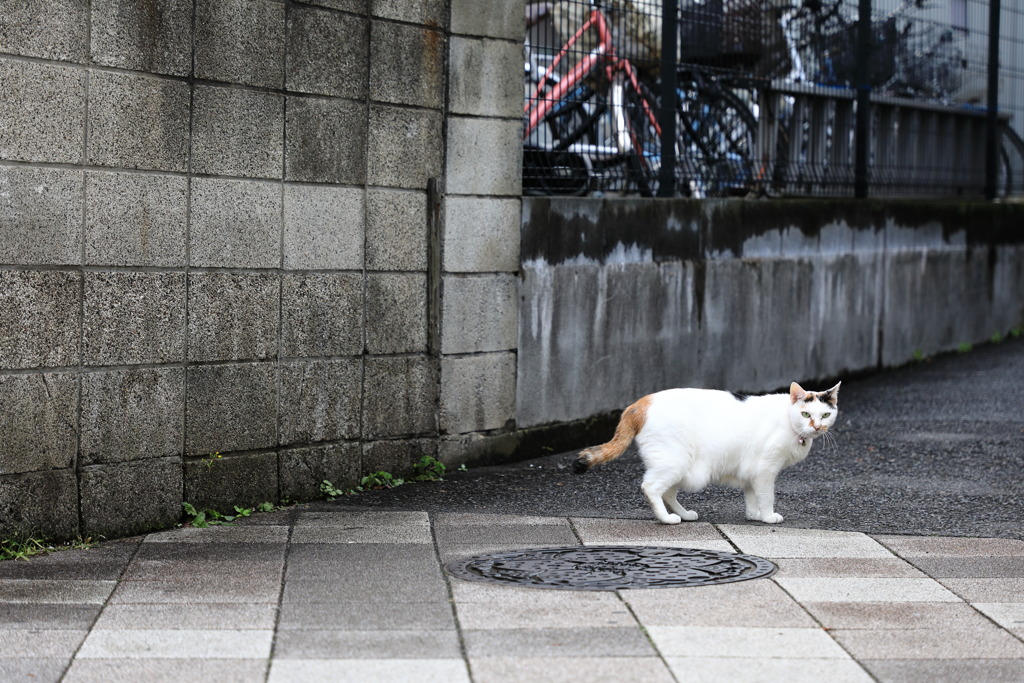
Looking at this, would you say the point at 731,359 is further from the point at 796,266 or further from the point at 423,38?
the point at 423,38

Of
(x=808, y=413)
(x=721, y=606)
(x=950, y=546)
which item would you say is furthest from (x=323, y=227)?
(x=950, y=546)

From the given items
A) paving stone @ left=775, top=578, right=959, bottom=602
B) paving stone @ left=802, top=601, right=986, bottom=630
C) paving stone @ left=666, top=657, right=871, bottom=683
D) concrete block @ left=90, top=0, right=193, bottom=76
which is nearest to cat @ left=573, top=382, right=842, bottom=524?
paving stone @ left=775, top=578, right=959, bottom=602

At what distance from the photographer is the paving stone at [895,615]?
5082 mm

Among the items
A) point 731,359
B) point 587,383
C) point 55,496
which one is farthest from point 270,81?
point 731,359

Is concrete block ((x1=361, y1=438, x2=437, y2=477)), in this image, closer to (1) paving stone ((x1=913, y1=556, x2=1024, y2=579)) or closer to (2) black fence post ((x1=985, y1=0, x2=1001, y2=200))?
(1) paving stone ((x1=913, y1=556, x2=1024, y2=579))

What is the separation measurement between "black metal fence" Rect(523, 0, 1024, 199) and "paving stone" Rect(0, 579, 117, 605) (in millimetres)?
4147

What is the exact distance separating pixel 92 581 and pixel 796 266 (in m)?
7.05

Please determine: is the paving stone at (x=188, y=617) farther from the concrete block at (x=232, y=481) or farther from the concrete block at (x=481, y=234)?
the concrete block at (x=481, y=234)

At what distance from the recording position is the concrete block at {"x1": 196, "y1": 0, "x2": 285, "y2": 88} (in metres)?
6.57

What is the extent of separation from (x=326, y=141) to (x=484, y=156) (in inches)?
47.2

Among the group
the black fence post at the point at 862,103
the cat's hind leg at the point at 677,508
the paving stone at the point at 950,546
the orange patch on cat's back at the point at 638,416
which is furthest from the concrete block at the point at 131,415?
the black fence post at the point at 862,103

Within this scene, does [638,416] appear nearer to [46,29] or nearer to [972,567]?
[972,567]

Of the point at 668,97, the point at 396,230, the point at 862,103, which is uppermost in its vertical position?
the point at 862,103

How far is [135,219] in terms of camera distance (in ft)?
20.8
